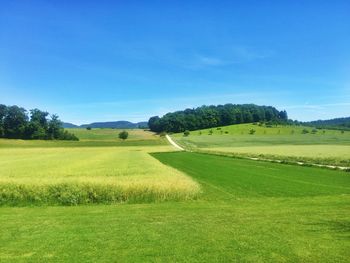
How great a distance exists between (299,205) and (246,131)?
481 feet

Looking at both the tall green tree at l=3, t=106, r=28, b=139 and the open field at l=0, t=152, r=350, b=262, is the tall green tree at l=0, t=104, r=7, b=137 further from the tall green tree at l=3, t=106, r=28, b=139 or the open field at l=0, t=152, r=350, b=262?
the open field at l=0, t=152, r=350, b=262

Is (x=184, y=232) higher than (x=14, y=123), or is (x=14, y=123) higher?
(x=14, y=123)

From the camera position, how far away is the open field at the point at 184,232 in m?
10.2

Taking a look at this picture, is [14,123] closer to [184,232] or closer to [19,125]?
[19,125]

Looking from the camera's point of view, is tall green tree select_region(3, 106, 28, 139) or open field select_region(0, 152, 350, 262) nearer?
open field select_region(0, 152, 350, 262)

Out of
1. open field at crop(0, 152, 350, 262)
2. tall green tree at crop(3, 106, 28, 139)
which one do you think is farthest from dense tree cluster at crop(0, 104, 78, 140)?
open field at crop(0, 152, 350, 262)

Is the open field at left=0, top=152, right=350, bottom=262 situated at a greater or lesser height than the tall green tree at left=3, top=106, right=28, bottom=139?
lesser

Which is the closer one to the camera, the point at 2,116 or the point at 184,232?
the point at 184,232

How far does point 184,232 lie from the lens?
41.5 ft

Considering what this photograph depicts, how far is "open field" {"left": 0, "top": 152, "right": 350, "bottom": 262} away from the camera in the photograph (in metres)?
10.2

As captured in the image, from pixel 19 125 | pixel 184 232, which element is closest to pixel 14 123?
pixel 19 125

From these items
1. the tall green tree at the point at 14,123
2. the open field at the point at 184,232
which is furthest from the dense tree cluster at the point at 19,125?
the open field at the point at 184,232

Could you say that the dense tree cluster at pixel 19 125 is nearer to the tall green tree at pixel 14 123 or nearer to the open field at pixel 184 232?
the tall green tree at pixel 14 123

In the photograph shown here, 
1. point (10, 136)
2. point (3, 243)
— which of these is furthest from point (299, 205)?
point (10, 136)
